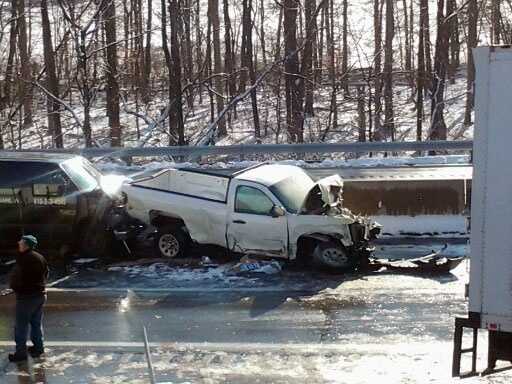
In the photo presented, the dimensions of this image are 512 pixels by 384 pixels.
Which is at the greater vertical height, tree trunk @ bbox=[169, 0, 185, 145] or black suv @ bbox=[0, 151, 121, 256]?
tree trunk @ bbox=[169, 0, 185, 145]

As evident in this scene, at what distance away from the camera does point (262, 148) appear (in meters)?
21.2

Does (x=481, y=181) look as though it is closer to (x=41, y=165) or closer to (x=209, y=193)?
(x=209, y=193)

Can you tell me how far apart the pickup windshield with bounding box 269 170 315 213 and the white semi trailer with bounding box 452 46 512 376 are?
6587 millimetres

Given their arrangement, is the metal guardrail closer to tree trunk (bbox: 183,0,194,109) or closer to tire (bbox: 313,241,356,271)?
tire (bbox: 313,241,356,271)


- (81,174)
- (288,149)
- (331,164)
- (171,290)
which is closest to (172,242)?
(171,290)

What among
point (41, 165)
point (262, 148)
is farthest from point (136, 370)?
point (262, 148)

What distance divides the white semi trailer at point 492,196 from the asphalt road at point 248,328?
1.97 meters

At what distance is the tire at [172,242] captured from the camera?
1296 cm

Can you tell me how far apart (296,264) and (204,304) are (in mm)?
2508

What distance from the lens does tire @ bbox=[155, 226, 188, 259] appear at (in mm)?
12961

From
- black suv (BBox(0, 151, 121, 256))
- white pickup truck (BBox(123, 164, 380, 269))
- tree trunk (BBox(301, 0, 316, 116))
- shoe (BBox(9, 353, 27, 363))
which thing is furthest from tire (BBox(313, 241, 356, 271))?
tree trunk (BBox(301, 0, 316, 116))

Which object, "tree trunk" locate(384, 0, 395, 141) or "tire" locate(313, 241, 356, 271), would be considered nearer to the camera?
"tire" locate(313, 241, 356, 271)

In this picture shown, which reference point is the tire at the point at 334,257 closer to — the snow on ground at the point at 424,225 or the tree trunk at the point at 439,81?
the snow on ground at the point at 424,225

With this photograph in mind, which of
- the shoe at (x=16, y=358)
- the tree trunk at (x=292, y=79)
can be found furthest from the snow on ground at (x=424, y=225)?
the tree trunk at (x=292, y=79)
